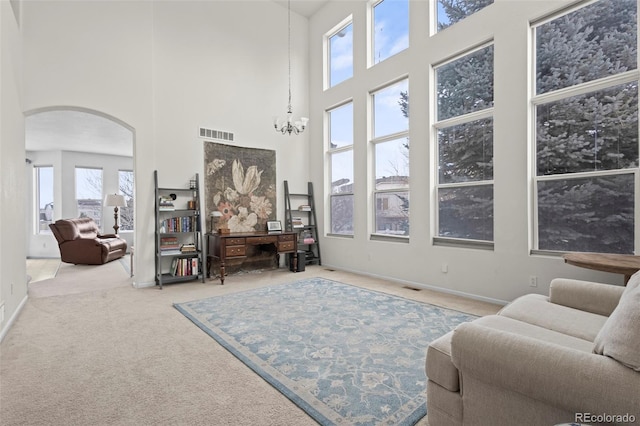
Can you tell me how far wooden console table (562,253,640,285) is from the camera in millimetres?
2354

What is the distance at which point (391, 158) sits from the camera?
523 cm

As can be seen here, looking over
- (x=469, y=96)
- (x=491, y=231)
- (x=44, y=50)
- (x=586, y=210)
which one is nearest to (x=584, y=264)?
(x=586, y=210)

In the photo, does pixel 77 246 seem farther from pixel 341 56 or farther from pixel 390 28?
pixel 390 28

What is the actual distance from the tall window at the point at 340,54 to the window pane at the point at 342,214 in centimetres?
227

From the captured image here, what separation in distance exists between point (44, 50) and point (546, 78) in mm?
6036

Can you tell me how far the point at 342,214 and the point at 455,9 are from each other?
3.58m

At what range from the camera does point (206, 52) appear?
543 cm

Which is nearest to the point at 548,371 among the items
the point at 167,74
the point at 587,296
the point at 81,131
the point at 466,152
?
the point at 587,296

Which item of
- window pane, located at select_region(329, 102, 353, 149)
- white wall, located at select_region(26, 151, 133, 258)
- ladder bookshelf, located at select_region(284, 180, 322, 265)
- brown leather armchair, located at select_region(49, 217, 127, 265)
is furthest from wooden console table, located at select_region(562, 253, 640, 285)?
white wall, located at select_region(26, 151, 133, 258)

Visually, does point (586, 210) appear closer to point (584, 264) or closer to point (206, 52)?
point (584, 264)

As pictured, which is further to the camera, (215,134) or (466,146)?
(215,134)

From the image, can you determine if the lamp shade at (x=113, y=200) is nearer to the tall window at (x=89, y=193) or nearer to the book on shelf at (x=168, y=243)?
the tall window at (x=89, y=193)

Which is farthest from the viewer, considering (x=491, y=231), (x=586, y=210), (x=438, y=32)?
(x=438, y=32)

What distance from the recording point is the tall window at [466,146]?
156 inches
